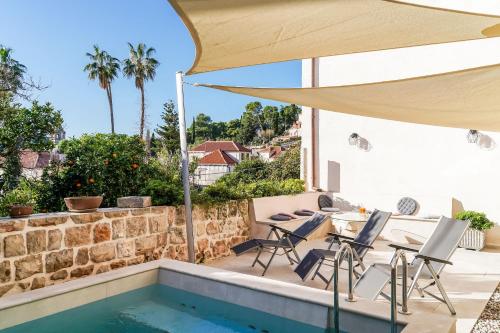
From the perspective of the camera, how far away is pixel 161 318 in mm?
4477

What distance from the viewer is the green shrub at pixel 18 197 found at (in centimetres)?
534

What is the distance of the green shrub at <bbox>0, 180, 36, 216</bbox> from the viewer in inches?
210

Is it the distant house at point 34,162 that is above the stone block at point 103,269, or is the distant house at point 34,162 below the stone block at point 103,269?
above

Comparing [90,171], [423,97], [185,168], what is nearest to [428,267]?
[423,97]

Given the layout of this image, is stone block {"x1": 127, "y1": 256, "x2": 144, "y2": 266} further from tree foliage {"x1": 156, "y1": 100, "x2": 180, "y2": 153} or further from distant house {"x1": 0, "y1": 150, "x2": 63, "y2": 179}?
tree foliage {"x1": 156, "y1": 100, "x2": 180, "y2": 153}

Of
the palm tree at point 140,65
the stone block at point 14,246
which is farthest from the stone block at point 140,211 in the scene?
the palm tree at point 140,65

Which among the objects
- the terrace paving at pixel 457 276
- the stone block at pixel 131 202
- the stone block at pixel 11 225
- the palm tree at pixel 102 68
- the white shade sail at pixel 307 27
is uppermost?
the palm tree at pixel 102 68

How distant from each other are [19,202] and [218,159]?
35.2 m

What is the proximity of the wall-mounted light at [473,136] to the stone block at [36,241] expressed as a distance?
8.30 metres

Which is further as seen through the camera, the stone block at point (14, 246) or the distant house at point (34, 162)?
the distant house at point (34, 162)

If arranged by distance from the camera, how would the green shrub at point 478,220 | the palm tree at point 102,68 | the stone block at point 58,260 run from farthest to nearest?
the palm tree at point 102,68 < the green shrub at point 478,220 < the stone block at point 58,260

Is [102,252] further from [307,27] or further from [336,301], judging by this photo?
[307,27]

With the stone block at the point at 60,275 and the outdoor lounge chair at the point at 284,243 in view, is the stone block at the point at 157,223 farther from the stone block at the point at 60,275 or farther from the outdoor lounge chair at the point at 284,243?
the stone block at the point at 60,275

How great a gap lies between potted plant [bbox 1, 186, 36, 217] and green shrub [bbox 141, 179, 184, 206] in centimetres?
164
